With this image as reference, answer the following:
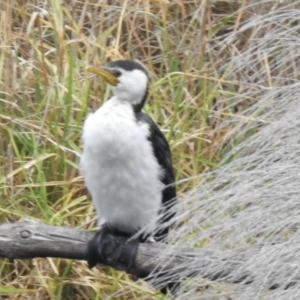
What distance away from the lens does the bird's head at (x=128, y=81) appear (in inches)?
84.6

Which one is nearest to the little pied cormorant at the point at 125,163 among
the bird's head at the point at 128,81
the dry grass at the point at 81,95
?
the bird's head at the point at 128,81

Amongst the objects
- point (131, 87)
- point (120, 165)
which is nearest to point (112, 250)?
point (120, 165)

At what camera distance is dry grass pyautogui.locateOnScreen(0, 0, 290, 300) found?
8.25ft

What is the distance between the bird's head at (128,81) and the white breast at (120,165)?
0.07 ft

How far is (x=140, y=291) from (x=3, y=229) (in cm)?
62

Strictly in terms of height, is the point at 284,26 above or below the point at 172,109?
above

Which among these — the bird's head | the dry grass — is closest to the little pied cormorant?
the bird's head

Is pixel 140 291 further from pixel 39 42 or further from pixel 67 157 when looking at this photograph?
pixel 39 42

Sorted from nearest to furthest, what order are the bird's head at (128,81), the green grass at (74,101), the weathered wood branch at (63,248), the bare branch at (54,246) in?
the weathered wood branch at (63,248)
the bare branch at (54,246)
the bird's head at (128,81)
the green grass at (74,101)

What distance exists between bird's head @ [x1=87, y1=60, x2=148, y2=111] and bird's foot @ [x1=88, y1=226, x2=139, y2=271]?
29cm

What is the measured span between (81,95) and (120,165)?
78 cm

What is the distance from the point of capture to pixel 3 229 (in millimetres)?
1921

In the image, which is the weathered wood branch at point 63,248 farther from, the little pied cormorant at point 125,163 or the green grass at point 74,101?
the green grass at point 74,101

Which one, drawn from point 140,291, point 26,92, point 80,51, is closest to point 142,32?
point 80,51
